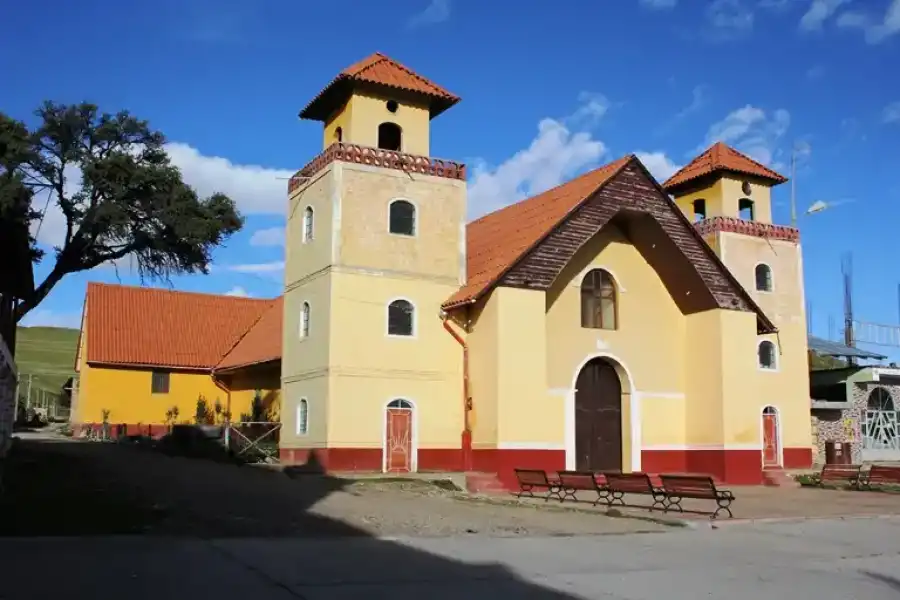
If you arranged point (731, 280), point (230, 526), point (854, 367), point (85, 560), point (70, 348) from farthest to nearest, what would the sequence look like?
1. point (70, 348)
2. point (854, 367)
3. point (731, 280)
4. point (230, 526)
5. point (85, 560)

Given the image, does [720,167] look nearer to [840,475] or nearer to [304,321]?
[840,475]

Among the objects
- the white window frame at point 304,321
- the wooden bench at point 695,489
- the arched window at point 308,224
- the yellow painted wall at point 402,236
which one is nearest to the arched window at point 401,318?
the yellow painted wall at point 402,236

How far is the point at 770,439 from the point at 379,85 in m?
17.9

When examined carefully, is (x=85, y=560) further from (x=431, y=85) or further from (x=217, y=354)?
(x=217, y=354)

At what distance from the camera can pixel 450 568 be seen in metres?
11.0

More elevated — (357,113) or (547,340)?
(357,113)

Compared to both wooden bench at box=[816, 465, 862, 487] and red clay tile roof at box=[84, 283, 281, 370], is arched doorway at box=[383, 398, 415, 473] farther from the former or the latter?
red clay tile roof at box=[84, 283, 281, 370]

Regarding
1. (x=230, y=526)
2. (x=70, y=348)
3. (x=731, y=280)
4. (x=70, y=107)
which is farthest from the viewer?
(x=70, y=348)

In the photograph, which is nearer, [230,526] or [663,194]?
[230,526]

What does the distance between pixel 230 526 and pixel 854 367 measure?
3396 centimetres

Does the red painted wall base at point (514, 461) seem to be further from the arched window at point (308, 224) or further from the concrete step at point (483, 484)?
the arched window at point (308, 224)

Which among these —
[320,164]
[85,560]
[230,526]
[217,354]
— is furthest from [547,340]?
[217,354]

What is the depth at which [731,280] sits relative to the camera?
28.0m

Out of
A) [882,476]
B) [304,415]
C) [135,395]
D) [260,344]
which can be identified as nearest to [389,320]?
[304,415]
